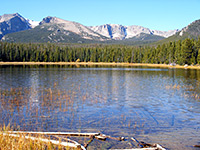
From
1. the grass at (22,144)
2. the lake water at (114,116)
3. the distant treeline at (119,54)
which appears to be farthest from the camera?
the distant treeline at (119,54)

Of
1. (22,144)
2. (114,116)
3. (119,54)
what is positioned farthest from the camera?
(119,54)

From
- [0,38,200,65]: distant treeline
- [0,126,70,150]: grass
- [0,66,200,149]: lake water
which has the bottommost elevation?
[0,66,200,149]: lake water

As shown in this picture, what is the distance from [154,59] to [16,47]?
106367mm

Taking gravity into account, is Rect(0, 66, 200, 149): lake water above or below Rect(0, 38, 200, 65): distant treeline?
below

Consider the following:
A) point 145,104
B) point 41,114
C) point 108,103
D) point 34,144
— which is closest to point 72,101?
point 108,103

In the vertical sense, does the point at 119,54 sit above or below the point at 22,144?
above

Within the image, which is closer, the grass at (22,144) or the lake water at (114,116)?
the grass at (22,144)

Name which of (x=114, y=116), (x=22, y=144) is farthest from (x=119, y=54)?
(x=22, y=144)

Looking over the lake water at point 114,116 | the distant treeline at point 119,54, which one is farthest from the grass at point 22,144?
the distant treeline at point 119,54

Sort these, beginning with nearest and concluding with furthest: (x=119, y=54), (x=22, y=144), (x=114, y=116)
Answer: (x=22, y=144)
(x=114, y=116)
(x=119, y=54)

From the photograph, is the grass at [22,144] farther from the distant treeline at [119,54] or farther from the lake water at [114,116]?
the distant treeline at [119,54]

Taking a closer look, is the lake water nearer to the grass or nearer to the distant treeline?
the grass

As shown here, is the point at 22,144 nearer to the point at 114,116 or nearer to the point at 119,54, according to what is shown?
the point at 114,116

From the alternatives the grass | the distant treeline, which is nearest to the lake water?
the grass
